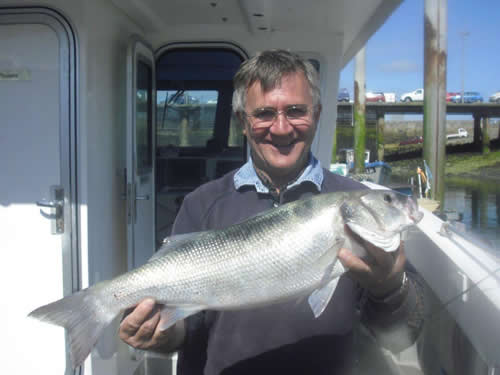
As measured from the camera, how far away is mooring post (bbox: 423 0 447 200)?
10.7 metres

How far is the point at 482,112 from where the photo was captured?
3638cm

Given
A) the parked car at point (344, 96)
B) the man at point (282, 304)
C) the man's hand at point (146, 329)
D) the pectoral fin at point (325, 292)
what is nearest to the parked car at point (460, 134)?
the parked car at point (344, 96)

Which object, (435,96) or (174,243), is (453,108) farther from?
(174,243)

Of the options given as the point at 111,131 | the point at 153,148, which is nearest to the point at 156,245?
the point at 153,148

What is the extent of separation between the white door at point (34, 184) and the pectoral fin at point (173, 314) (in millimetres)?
1803

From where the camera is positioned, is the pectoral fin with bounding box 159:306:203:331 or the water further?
the water

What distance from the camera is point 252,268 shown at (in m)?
1.85

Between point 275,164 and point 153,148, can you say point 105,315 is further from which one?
point 153,148

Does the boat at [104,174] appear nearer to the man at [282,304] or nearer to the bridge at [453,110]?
the man at [282,304]

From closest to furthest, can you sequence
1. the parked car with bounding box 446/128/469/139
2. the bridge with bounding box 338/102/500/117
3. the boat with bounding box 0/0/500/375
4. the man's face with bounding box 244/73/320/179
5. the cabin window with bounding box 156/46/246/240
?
the man's face with bounding box 244/73/320/179 → the boat with bounding box 0/0/500/375 → the cabin window with bounding box 156/46/246/240 → the bridge with bounding box 338/102/500/117 → the parked car with bounding box 446/128/469/139

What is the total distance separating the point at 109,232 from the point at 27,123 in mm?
1147

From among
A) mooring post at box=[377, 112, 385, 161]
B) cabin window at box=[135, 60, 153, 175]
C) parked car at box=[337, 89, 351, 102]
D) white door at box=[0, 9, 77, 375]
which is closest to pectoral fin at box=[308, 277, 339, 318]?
white door at box=[0, 9, 77, 375]

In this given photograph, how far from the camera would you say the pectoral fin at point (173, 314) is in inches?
74.3

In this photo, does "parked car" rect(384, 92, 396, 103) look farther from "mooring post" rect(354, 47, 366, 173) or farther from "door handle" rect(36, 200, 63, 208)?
"door handle" rect(36, 200, 63, 208)
